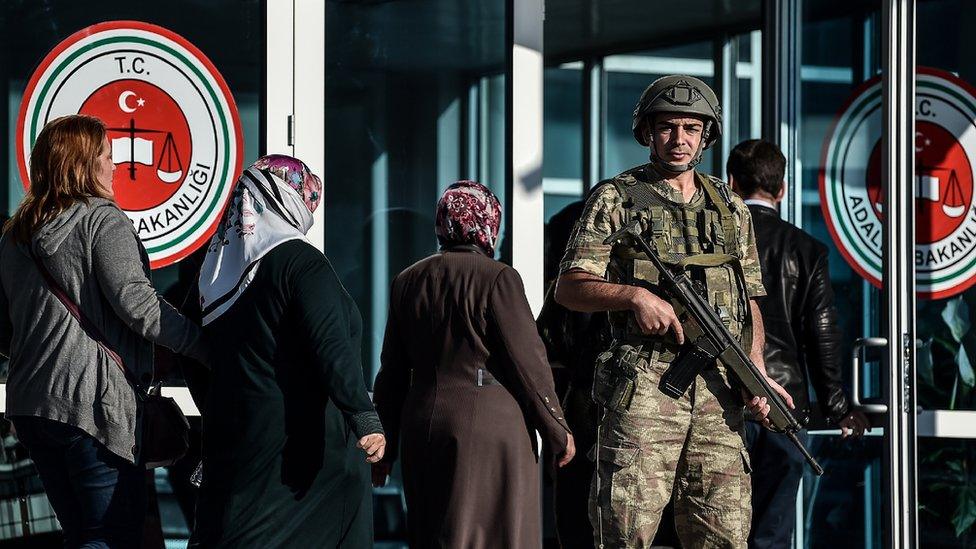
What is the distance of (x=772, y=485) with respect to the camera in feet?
16.9

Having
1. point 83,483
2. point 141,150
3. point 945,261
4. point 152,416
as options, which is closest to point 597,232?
point 152,416

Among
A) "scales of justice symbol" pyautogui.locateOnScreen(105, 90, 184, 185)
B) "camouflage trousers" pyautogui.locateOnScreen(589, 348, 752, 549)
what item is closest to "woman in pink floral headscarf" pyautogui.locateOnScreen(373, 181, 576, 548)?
"camouflage trousers" pyautogui.locateOnScreen(589, 348, 752, 549)

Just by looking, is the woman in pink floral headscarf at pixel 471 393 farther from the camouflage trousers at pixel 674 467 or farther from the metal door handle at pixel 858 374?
the metal door handle at pixel 858 374

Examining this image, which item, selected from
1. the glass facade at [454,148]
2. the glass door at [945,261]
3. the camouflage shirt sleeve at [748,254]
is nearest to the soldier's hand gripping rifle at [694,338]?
the camouflage shirt sleeve at [748,254]

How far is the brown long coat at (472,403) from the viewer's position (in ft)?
14.0

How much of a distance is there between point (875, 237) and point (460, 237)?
6.70ft

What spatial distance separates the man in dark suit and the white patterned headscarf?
6.18ft

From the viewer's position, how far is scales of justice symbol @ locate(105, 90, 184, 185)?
16.6 feet

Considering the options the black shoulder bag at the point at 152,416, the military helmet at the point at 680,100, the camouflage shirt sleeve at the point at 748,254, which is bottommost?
the black shoulder bag at the point at 152,416

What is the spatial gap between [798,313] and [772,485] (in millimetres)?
593

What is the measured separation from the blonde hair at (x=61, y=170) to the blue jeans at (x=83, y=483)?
1.69ft

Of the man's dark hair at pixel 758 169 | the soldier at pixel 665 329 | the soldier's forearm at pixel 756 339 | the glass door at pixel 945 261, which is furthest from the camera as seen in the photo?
the glass door at pixel 945 261

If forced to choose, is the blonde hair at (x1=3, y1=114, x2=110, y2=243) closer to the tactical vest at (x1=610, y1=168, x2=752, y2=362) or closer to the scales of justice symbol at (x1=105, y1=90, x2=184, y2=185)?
the scales of justice symbol at (x1=105, y1=90, x2=184, y2=185)

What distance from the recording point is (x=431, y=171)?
18.4 feet
